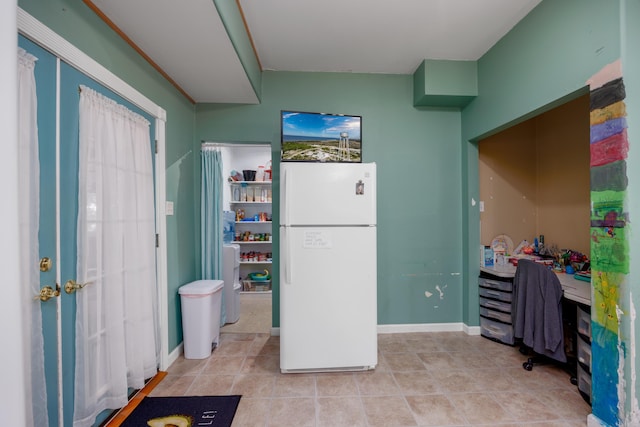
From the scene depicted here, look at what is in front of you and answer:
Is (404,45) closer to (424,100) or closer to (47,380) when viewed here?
(424,100)

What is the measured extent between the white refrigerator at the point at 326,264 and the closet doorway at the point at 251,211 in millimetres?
2509

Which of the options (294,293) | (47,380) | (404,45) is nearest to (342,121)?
(404,45)

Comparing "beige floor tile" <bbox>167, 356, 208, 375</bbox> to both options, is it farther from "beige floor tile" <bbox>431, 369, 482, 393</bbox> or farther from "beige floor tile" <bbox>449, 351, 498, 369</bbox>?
"beige floor tile" <bbox>449, 351, 498, 369</bbox>

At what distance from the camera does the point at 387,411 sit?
1945mm

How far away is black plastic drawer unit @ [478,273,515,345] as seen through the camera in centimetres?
286

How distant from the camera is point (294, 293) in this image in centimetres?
231

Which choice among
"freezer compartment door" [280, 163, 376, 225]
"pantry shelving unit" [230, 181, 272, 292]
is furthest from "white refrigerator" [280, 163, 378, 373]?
"pantry shelving unit" [230, 181, 272, 292]

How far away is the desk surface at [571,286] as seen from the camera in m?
2.05

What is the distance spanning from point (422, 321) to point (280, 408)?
194 centimetres

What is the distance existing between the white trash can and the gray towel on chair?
110 inches

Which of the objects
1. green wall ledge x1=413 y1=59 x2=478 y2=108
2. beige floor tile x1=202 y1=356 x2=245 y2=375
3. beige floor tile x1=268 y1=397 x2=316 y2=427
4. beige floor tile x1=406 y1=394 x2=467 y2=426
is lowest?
beige floor tile x1=406 y1=394 x2=467 y2=426

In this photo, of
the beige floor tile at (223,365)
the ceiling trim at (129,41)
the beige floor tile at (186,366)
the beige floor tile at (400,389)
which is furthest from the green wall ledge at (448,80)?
the beige floor tile at (186,366)

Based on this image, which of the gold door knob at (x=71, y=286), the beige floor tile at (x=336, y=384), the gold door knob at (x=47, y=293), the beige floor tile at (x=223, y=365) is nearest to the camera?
the gold door knob at (x=47, y=293)

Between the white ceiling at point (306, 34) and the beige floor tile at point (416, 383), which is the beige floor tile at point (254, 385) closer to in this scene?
the beige floor tile at point (416, 383)
